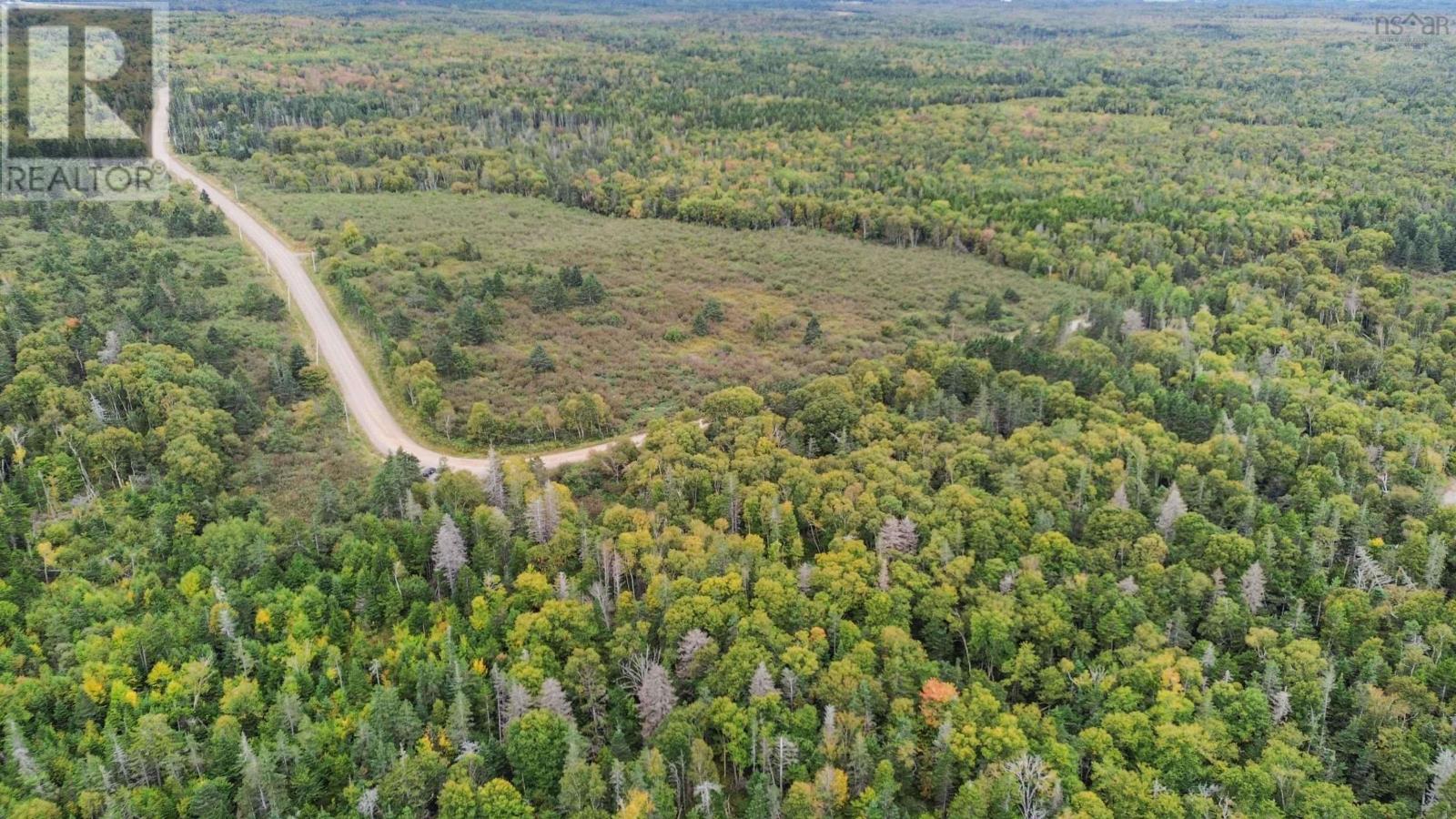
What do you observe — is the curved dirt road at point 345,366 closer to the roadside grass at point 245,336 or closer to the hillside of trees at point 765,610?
the roadside grass at point 245,336

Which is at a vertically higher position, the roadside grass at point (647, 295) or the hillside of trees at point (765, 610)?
the roadside grass at point (647, 295)

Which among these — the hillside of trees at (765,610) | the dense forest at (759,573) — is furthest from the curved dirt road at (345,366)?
the hillside of trees at (765,610)

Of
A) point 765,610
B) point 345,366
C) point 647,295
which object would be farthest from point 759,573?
point 647,295

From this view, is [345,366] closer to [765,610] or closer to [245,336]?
[245,336]

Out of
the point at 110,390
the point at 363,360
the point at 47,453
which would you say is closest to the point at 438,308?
the point at 363,360

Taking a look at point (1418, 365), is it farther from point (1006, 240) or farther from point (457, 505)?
point (457, 505)

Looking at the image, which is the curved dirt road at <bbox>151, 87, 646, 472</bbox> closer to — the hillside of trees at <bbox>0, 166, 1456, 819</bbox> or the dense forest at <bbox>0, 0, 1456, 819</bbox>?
the dense forest at <bbox>0, 0, 1456, 819</bbox>
